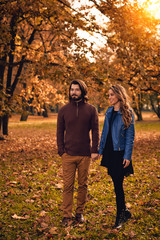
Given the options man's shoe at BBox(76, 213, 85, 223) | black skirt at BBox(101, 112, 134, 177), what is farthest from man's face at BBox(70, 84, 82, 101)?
man's shoe at BBox(76, 213, 85, 223)

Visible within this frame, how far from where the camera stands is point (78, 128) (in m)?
4.16

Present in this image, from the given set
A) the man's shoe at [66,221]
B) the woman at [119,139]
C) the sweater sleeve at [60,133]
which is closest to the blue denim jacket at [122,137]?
the woman at [119,139]

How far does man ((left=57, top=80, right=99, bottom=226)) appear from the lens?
4.15m

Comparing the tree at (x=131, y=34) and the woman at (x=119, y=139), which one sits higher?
the tree at (x=131, y=34)

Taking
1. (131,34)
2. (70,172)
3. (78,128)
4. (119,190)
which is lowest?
(119,190)

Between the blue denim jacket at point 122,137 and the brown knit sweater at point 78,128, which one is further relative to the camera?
the brown knit sweater at point 78,128

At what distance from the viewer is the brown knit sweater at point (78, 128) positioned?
163 inches

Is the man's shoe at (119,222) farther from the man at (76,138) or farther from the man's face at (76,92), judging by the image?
the man's face at (76,92)

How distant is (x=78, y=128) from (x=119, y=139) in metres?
0.66

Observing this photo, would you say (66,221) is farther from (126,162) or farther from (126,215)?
(126,162)

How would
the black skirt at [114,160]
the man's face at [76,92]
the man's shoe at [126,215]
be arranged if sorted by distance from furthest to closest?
the man's shoe at [126,215] < the man's face at [76,92] < the black skirt at [114,160]

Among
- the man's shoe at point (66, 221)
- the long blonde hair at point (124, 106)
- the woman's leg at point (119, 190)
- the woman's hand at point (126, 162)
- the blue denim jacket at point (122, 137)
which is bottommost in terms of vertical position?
the man's shoe at point (66, 221)

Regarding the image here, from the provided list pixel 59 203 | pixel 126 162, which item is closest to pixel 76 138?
pixel 126 162

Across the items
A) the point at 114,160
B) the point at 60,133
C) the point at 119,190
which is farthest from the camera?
the point at 60,133
